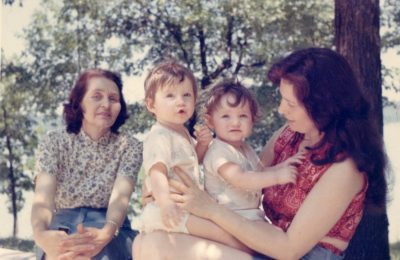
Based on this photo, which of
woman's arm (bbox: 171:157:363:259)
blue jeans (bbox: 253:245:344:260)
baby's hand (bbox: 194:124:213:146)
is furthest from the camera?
baby's hand (bbox: 194:124:213:146)

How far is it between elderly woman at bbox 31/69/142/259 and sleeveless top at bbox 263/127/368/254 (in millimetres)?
713

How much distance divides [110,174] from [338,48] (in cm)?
219

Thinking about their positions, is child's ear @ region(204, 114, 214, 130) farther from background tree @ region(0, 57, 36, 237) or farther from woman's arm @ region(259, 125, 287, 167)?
background tree @ region(0, 57, 36, 237)

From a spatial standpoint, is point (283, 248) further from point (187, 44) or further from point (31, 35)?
point (31, 35)

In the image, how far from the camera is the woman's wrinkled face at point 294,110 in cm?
250

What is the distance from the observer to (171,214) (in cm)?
238

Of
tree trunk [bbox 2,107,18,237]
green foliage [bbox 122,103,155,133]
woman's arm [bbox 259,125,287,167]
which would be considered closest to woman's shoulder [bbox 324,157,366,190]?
woman's arm [bbox 259,125,287,167]

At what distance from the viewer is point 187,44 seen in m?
8.73

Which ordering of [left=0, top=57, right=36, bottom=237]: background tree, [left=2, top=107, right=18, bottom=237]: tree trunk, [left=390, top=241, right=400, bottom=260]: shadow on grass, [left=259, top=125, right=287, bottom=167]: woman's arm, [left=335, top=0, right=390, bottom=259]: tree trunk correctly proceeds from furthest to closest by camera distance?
[left=2, top=107, right=18, bottom=237]: tree trunk < [left=0, top=57, right=36, bottom=237]: background tree < [left=390, top=241, right=400, bottom=260]: shadow on grass < [left=335, top=0, right=390, bottom=259]: tree trunk < [left=259, top=125, right=287, bottom=167]: woman's arm

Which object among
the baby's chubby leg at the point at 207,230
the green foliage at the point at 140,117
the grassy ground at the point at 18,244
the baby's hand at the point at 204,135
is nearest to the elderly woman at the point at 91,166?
the baby's hand at the point at 204,135

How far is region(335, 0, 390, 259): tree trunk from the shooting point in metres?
4.58

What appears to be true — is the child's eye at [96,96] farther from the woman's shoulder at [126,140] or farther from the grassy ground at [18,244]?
the grassy ground at [18,244]

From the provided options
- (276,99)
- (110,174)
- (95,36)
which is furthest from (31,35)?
(110,174)

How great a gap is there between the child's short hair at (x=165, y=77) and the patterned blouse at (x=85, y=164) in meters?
0.49
